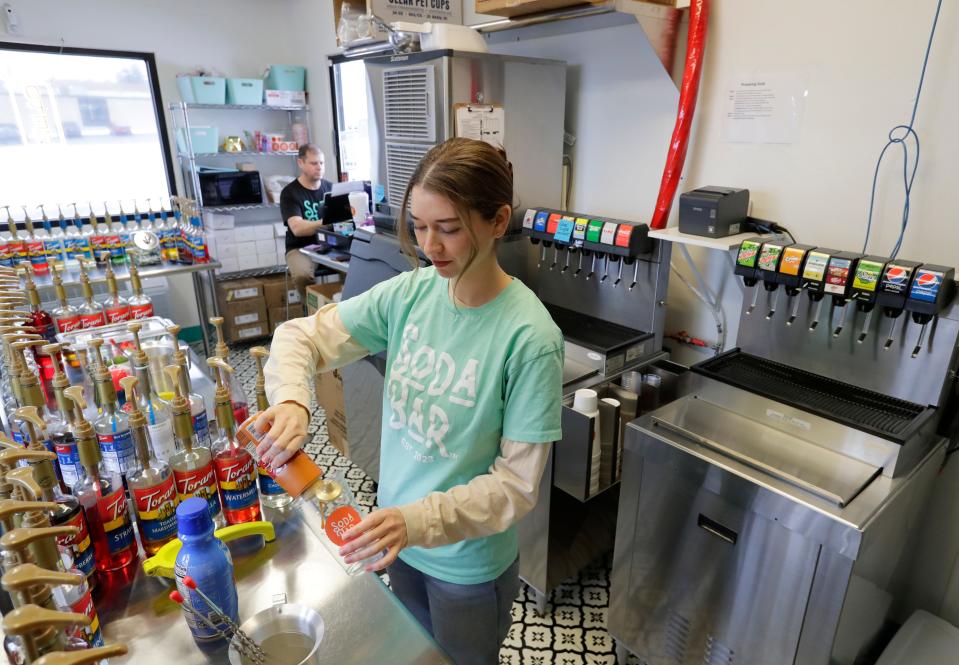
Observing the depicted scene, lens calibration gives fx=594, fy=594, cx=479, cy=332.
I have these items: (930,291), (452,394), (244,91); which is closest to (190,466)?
(452,394)

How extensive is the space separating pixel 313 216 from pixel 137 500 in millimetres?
3568

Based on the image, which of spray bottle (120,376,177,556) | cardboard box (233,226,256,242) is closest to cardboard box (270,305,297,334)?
cardboard box (233,226,256,242)

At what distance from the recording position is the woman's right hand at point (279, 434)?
91 cm

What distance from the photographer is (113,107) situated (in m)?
4.40

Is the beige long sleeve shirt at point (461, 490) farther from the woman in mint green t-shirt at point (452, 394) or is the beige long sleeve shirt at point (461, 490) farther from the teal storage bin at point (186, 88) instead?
the teal storage bin at point (186, 88)

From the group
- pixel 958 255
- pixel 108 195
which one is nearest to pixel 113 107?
pixel 108 195

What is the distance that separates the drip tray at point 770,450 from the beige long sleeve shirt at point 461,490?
0.73 metres

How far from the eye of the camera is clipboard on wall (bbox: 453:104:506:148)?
6.72 feet

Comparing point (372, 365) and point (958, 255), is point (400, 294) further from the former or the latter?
point (958, 255)

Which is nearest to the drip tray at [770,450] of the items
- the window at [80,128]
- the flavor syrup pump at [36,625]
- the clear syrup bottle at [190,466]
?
the clear syrup bottle at [190,466]

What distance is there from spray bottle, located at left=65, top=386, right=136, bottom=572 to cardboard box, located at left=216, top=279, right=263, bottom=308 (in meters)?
3.68

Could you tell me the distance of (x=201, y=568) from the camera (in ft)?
2.68

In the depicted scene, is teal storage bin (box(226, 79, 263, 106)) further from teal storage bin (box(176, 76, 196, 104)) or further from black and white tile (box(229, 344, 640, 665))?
black and white tile (box(229, 344, 640, 665))

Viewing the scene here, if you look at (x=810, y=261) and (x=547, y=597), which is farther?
(x=547, y=597)
